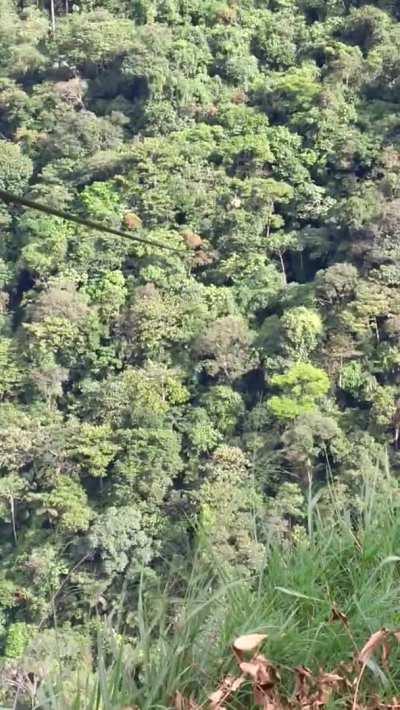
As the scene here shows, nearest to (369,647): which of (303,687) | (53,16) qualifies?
(303,687)

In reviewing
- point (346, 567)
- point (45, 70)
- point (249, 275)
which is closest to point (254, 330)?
point (249, 275)

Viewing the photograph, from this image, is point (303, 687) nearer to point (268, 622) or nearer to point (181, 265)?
point (268, 622)

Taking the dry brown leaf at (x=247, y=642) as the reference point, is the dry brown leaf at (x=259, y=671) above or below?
below

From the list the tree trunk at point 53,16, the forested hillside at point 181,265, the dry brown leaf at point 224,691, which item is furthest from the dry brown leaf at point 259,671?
the tree trunk at point 53,16

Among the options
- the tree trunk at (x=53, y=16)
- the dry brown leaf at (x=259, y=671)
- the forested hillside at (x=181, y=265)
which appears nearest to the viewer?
the dry brown leaf at (x=259, y=671)

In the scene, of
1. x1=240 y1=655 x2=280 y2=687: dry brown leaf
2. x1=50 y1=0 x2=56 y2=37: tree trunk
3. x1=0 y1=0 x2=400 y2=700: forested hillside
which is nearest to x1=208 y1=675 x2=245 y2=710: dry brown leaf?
x1=240 y1=655 x2=280 y2=687: dry brown leaf

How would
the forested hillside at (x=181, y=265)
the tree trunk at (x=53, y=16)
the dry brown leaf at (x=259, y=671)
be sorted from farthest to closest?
1. the tree trunk at (x=53, y=16)
2. the forested hillside at (x=181, y=265)
3. the dry brown leaf at (x=259, y=671)

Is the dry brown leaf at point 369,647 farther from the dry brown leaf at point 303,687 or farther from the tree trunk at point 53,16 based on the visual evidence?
the tree trunk at point 53,16
